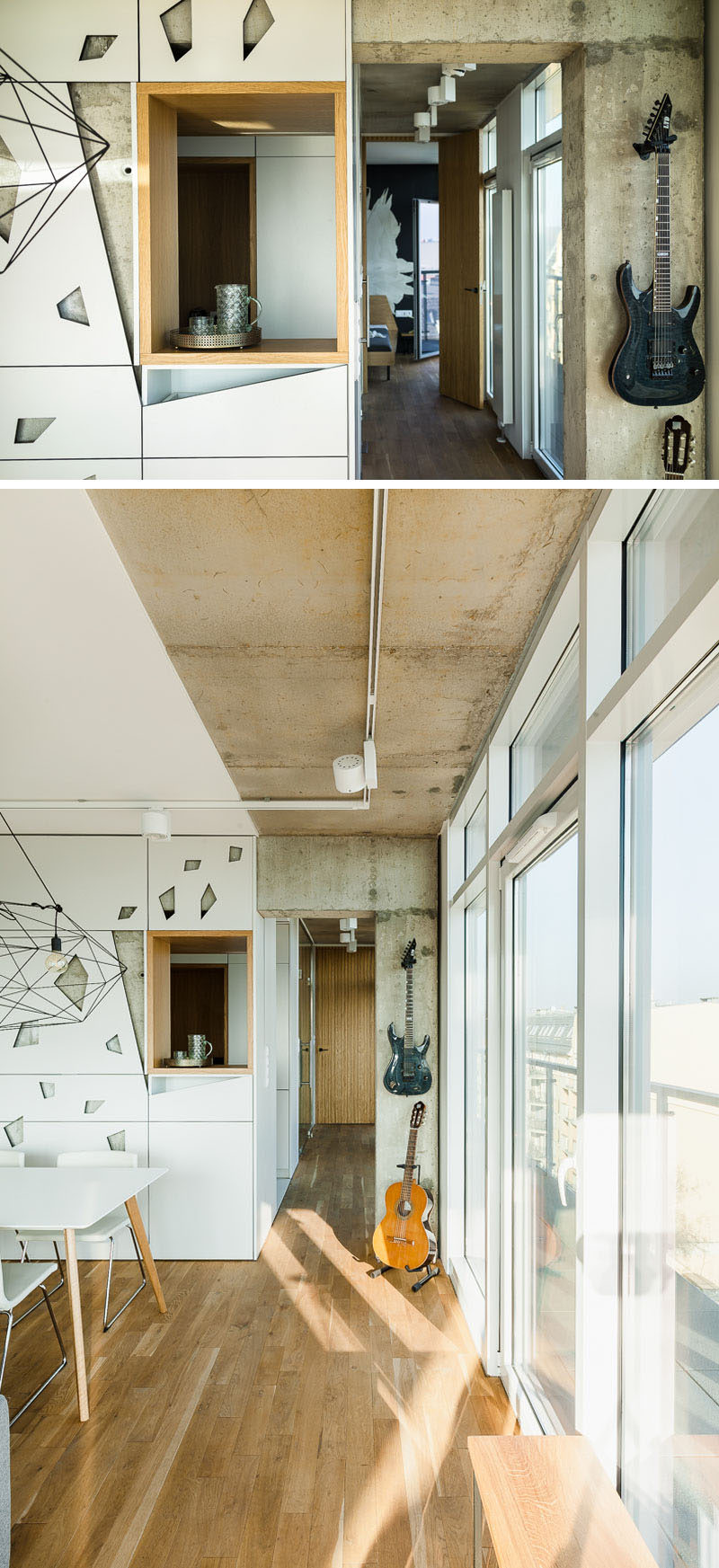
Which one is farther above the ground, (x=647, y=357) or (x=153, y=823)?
(x=647, y=357)

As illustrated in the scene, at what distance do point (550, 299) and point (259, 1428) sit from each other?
12.3 feet

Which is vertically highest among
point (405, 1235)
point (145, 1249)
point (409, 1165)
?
point (409, 1165)

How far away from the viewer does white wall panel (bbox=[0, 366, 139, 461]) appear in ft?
9.91

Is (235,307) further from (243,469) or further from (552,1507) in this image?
(552,1507)

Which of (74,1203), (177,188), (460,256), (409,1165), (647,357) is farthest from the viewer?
(409,1165)

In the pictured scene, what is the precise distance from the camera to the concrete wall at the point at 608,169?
270 cm

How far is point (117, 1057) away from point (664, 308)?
4989 millimetres

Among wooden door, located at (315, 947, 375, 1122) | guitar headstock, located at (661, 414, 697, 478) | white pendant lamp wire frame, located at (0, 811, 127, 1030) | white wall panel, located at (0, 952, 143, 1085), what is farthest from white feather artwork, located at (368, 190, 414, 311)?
wooden door, located at (315, 947, 375, 1122)

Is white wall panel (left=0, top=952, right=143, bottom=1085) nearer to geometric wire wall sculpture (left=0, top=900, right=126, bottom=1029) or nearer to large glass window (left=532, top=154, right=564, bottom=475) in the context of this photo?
geometric wire wall sculpture (left=0, top=900, right=126, bottom=1029)

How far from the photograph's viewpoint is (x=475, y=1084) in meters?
5.34

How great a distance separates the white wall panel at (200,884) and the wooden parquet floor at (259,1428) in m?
1.84

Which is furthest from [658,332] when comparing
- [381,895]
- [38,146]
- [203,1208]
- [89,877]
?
[203,1208]

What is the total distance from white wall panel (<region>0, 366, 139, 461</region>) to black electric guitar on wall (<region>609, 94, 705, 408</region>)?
4.11 feet

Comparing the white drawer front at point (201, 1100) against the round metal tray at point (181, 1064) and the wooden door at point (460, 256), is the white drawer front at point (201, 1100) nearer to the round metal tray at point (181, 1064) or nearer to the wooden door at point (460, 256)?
the round metal tray at point (181, 1064)
